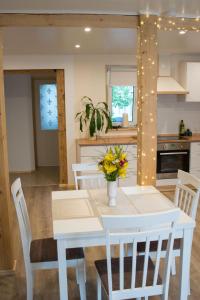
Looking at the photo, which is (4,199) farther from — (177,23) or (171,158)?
(171,158)

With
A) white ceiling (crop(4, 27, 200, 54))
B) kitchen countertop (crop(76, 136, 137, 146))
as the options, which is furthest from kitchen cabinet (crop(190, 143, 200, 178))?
white ceiling (crop(4, 27, 200, 54))

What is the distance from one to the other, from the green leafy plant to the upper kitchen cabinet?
150cm

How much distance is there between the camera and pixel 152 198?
2.50 metres

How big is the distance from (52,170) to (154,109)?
4.50m

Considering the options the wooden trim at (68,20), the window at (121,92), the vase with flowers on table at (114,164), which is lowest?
the vase with flowers on table at (114,164)

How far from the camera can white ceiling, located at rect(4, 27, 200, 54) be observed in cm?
371

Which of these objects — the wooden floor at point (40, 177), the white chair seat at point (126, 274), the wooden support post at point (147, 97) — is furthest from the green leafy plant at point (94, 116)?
the white chair seat at point (126, 274)

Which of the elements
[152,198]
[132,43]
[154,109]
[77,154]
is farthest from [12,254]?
[132,43]

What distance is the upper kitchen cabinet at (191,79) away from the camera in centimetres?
548

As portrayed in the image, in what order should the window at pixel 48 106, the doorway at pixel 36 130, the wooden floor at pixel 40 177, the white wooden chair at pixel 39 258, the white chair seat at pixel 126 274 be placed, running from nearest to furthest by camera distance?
the white chair seat at pixel 126 274, the white wooden chair at pixel 39 258, the wooden floor at pixel 40 177, the doorway at pixel 36 130, the window at pixel 48 106

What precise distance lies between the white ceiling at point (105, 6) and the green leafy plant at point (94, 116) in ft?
8.58

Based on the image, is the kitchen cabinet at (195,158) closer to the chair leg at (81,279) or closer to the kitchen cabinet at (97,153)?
the kitchen cabinet at (97,153)

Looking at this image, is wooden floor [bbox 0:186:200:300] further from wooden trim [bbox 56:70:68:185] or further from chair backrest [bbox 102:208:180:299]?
wooden trim [bbox 56:70:68:185]

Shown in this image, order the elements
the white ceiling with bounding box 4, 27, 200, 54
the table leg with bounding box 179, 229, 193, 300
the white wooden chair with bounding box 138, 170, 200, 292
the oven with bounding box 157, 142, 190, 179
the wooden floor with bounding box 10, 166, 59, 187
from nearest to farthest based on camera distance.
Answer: the table leg with bounding box 179, 229, 193, 300
the white wooden chair with bounding box 138, 170, 200, 292
the white ceiling with bounding box 4, 27, 200, 54
the oven with bounding box 157, 142, 190, 179
the wooden floor with bounding box 10, 166, 59, 187
